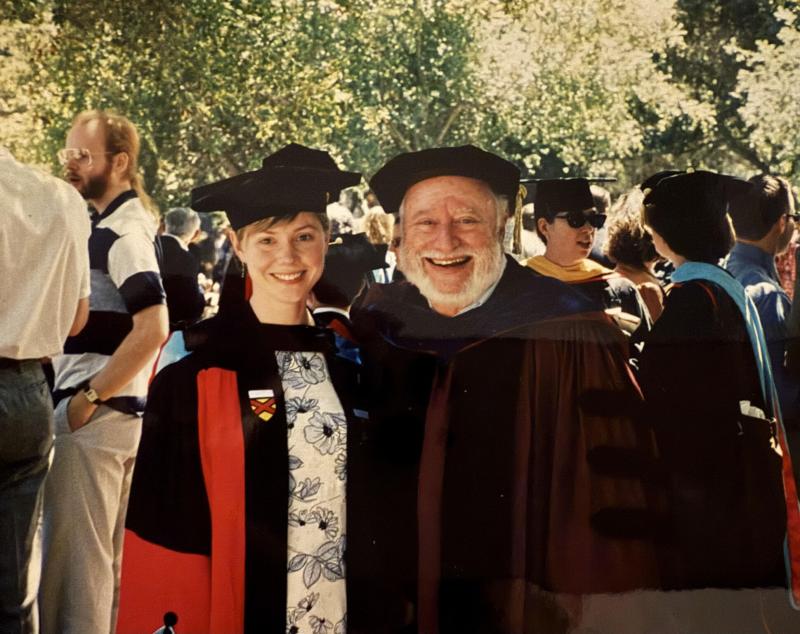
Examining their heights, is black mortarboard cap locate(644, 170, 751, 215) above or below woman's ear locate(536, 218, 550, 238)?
above

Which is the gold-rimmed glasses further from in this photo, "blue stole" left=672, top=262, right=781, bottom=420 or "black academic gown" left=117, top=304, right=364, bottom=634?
"blue stole" left=672, top=262, right=781, bottom=420

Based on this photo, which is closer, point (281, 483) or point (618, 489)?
point (281, 483)

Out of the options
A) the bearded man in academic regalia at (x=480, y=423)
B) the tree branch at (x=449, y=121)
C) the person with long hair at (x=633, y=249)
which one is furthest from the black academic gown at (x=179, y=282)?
the person with long hair at (x=633, y=249)

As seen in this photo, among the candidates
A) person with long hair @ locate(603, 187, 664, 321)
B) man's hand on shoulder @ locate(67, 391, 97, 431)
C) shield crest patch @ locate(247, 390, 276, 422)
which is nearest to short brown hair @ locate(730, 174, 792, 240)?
person with long hair @ locate(603, 187, 664, 321)

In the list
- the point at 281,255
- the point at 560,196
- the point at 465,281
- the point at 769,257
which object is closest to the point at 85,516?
the point at 281,255

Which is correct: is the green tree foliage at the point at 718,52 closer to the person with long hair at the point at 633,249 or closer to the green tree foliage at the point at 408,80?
the green tree foliage at the point at 408,80

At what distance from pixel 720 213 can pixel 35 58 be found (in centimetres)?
242

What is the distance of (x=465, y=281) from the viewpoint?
3.46 metres

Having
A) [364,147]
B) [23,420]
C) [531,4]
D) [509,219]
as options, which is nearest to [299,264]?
[364,147]

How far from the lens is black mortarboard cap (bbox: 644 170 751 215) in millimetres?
3588

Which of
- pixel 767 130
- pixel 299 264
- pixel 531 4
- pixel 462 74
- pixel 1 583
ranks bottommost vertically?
pixel 1 583

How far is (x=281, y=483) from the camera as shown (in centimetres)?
319

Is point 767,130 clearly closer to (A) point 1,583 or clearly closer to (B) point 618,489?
A: (B) point 618,489

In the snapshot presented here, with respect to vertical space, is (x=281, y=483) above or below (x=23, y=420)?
below
